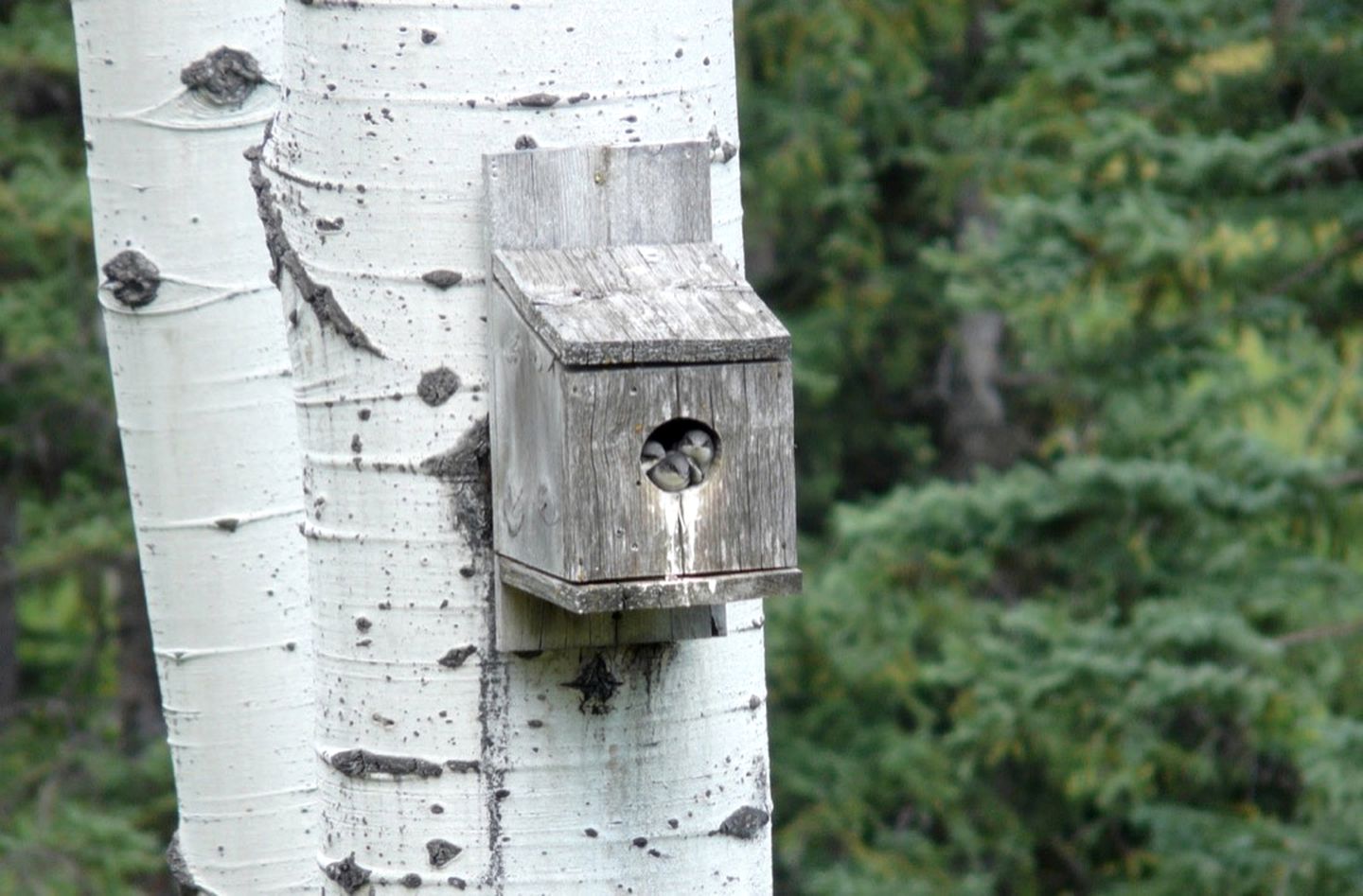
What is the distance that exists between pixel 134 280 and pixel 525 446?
3.58ft

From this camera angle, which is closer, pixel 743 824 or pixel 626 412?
pixel 626 412

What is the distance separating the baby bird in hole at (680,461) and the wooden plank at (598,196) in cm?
20

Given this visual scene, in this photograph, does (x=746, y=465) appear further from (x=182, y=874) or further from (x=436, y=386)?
(x=182, y=874)

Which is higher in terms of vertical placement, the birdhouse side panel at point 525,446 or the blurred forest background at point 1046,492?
the birdhouse side panel at point 525,446

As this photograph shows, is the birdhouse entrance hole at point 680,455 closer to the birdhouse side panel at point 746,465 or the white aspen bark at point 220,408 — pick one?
the birdhouse side panel at point 746,465

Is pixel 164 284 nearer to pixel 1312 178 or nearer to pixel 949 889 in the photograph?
pixel 1312 178

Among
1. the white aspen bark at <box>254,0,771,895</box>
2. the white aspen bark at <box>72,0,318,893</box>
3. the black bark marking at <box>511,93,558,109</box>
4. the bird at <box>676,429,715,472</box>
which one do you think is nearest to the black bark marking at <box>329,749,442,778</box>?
the white aspen bark at <box>254,0,771,895</box>


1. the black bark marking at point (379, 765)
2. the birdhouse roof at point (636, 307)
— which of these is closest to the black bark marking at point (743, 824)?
the black bark marking at point (379, 765)

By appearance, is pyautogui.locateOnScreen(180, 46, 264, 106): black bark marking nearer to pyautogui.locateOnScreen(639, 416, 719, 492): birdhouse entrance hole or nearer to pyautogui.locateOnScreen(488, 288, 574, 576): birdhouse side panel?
pyautogui.locateOnScreen(488, 288, 574, 576): birdhouse side panel

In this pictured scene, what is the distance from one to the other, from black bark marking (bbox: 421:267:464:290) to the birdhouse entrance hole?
24cm

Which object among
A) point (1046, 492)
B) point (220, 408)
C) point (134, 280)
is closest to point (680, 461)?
point (220, 408)

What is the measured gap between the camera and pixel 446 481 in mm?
1648

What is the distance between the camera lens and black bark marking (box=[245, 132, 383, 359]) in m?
1.65

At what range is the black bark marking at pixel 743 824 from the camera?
1.71m
